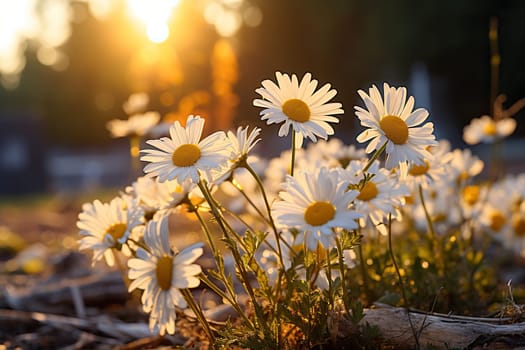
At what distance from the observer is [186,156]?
1971 millimetres

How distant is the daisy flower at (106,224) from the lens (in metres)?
2.16

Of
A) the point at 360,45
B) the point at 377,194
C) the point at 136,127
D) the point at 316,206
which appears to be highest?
the point at 360,45

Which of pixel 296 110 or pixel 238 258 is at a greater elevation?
pixel 296 110

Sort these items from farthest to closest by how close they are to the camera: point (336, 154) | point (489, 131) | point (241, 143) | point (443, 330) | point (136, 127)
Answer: point (489, 131) < point (136, 127) < point (336, 154) < point (443, 330) < point (241, 143)

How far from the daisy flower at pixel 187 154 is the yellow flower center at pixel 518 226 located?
250 centimetres

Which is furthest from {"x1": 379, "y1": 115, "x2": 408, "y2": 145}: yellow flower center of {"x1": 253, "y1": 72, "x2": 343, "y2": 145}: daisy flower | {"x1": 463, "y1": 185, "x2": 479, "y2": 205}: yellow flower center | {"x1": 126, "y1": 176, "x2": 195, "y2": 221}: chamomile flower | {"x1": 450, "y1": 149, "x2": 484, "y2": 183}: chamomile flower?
{"x1": 463, "y1": 185, "x2": 479, "y2": 205}: yellow flower center

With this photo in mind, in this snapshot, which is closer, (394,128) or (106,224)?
(394,128)

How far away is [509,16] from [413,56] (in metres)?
3.28

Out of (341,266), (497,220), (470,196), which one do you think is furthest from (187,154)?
(497,220)

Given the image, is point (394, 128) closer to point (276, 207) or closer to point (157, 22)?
point (276, 207)

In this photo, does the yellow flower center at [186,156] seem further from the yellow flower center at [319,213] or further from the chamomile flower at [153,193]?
the yellow flower center at [319,213]

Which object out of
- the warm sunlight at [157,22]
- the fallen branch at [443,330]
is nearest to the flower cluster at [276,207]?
the fallen branch at [443,330]

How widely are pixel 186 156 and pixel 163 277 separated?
33 cm

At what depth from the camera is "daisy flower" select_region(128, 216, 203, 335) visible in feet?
6.10
